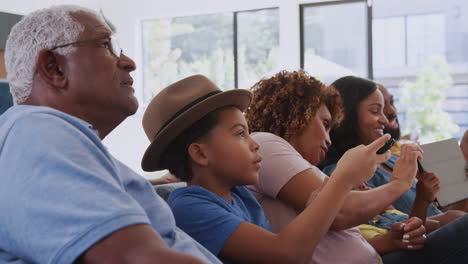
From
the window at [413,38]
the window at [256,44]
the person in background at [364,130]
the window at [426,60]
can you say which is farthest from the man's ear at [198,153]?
the window at [413,38]

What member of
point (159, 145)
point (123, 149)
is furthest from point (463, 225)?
point (123, 149)

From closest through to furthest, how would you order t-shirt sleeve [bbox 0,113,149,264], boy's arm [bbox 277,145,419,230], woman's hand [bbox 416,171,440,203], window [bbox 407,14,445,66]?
1. t-shirt sleeve [bbox 0,113,149,264]
2. boy's arm [bbox 277,145,419,230]
3. woman's hand [bbox 416,171,440,203]
4. window [bbox 407,14,445,66]

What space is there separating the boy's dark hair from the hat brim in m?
0.02

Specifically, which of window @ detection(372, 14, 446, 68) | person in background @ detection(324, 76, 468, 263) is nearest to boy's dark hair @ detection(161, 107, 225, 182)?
person in background @ detection(324, 76, 468, 263)

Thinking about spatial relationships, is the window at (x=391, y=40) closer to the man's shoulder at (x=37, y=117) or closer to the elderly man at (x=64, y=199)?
the elderly man at (x=64, y=199)

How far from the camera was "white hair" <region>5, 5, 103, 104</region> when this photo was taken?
98 cm

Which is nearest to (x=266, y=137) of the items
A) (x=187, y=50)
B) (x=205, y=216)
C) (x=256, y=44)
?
(x=205, y=216)

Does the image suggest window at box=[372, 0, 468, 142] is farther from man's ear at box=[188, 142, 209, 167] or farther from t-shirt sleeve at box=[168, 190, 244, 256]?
t-shirt sleeve at box=[168, 190, 244, 256]

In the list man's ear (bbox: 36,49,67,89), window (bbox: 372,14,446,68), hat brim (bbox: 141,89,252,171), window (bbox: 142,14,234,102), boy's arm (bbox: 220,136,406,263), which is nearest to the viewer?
man's ear (bbox: 36,49,67,89)

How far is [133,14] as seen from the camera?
8789 millimetres

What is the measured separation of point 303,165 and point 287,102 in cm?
29

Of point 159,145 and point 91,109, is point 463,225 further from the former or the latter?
point 91,109

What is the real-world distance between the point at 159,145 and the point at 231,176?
0.18m

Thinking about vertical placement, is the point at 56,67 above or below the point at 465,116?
above
